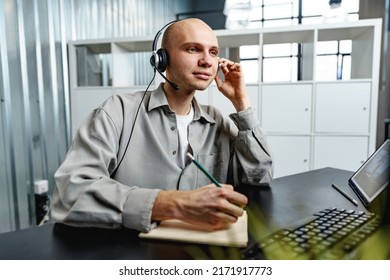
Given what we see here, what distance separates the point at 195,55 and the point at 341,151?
4.49 feet

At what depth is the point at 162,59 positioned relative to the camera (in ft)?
2.56

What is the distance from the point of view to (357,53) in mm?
1844

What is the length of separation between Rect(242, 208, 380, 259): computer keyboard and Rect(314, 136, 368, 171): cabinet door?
1360mm

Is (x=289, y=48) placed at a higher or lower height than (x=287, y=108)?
higher

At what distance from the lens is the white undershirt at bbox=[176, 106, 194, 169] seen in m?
0.80

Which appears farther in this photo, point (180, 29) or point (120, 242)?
point (180, 29)

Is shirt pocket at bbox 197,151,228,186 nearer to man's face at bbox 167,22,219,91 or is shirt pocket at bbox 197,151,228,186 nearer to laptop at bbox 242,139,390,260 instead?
man's face at bbox 167,22,219,91

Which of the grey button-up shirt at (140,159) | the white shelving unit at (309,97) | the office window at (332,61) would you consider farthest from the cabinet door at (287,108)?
the grey button-up shirt at (140,159)

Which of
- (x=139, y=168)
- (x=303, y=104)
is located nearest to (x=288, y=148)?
(x=303, y=104)

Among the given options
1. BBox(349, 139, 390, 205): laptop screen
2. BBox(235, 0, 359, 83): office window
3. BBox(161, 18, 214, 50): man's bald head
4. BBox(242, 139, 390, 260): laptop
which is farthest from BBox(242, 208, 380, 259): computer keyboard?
BBox(235, 0, 359, 83): office window

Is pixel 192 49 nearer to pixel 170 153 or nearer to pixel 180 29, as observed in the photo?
pixel 180 29

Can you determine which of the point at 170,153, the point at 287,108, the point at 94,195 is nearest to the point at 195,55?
the point at 170,153

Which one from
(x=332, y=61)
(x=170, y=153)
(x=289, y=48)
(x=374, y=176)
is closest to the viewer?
(x=374, y=176)

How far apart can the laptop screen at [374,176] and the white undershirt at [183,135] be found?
0.43 meters
